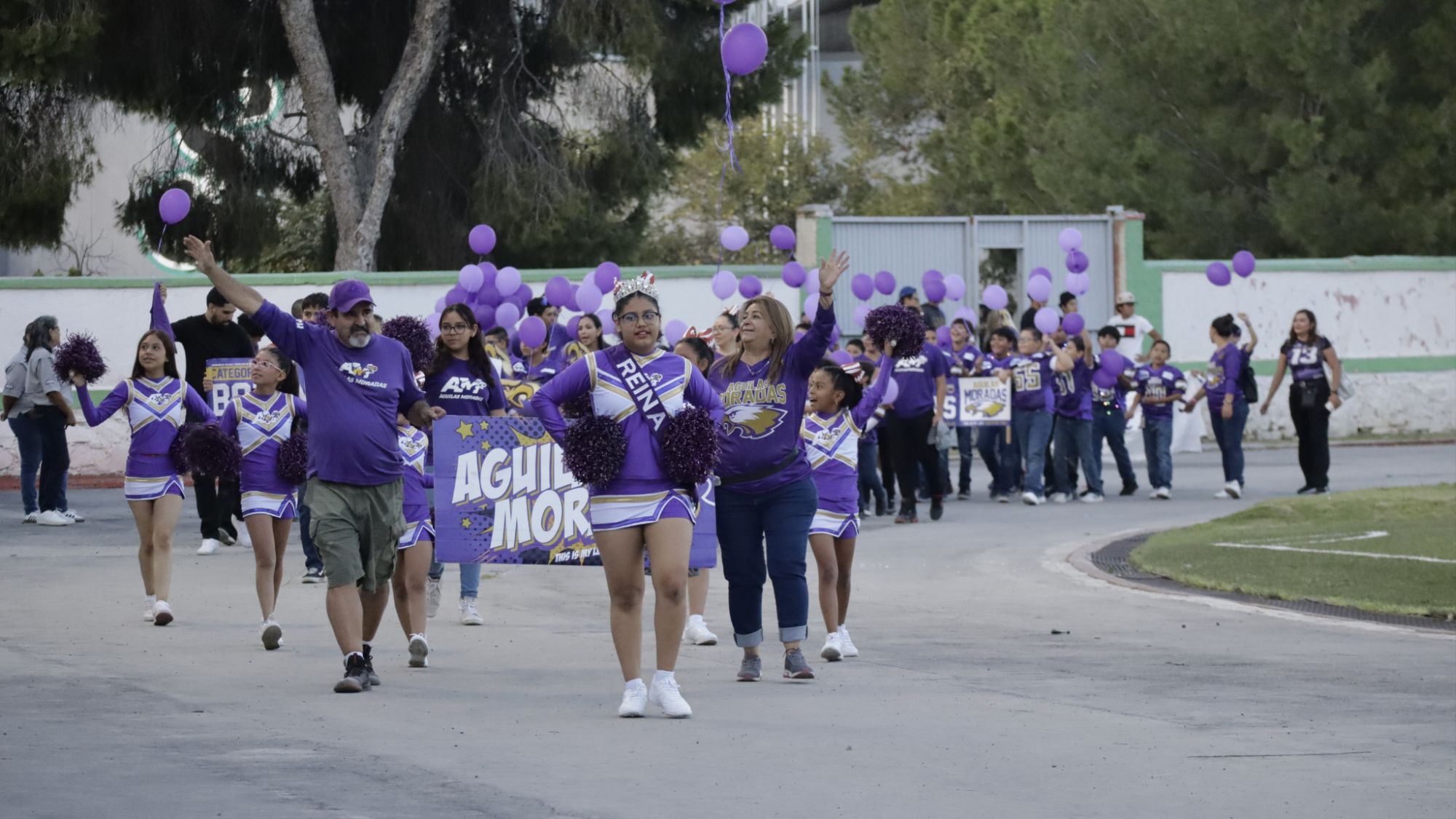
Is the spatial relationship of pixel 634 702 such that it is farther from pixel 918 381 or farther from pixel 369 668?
pixel 918 381

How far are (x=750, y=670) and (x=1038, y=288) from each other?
45.8ft

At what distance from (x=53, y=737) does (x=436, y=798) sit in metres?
1.88

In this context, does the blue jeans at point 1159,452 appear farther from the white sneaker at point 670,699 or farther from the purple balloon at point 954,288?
the white sneaker at point 670,699

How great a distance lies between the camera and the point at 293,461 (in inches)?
400

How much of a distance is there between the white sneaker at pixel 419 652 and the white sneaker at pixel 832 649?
6.58 feet

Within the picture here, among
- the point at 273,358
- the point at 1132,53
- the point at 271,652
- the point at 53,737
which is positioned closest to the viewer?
the point at 53,737

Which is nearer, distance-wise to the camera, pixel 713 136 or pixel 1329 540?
pixel 1329 540

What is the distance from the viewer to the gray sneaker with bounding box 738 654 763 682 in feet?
29.0

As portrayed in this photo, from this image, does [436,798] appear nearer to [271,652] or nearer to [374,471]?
[374,471]

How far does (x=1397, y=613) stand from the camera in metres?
11.2

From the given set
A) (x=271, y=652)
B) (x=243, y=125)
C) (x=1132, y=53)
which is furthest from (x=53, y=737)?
(x=1132, y=53)

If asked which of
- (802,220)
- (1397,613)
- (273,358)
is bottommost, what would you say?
(1397,613)

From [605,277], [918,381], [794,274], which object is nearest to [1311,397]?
[918,381]

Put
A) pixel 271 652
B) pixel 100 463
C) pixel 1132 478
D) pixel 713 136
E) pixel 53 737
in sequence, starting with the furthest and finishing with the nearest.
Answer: pixel 713 136 < pixel 100 463 < pixel 1132 478 < pixel 271 652 < pixel 53 737
